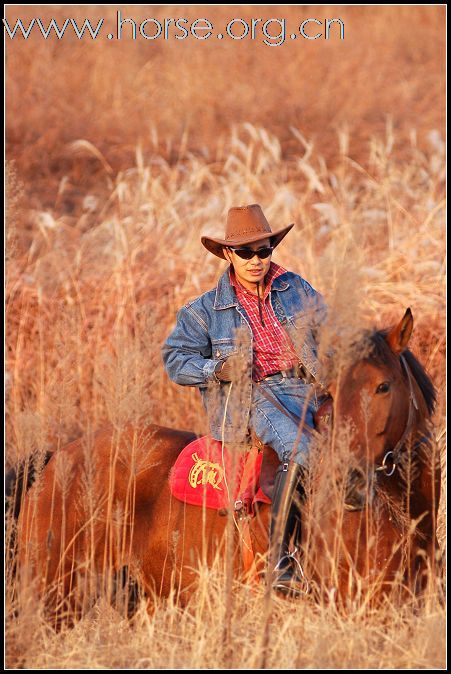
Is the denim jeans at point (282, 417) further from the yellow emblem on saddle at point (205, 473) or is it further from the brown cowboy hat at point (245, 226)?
the brown cowboy hat at point (245, 226)

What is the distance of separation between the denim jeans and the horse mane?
0.48 m

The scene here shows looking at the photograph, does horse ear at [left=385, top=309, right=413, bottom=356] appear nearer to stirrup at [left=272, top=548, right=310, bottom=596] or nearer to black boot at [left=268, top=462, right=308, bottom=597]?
black boot at [left=268, top=462, right=308, bottom=597]

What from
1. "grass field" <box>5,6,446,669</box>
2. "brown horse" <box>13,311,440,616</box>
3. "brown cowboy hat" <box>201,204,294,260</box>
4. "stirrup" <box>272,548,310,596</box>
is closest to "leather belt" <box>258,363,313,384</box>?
"grass field" <box>5,6,446,669</box>

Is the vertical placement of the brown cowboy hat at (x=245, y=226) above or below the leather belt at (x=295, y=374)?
above

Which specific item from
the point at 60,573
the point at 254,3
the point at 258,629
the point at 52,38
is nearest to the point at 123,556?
the point at 60,573

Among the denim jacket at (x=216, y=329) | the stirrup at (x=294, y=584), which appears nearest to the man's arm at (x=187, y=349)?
Result: the denim jacket at (x=216, y=329)

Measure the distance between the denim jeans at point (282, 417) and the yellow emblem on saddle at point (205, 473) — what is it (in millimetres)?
312

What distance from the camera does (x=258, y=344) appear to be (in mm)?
4984

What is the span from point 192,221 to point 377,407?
251 inches

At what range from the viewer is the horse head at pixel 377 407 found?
13.1 ft

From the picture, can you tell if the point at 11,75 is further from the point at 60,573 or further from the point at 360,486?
the point at 360,486

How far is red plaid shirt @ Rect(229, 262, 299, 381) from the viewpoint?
4.93m

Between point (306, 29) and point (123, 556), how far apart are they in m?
14.0

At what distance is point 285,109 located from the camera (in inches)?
591
